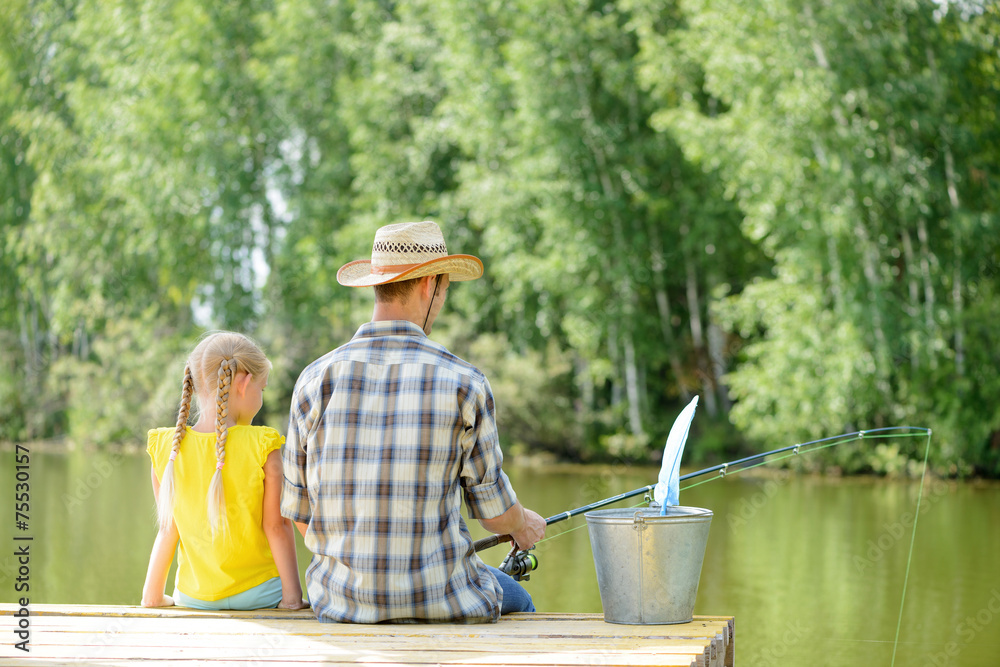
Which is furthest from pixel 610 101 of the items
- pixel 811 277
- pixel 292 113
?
pixel 292 113

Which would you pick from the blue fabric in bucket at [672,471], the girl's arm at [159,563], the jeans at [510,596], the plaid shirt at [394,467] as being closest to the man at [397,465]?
the plaid shirt at [394,467]

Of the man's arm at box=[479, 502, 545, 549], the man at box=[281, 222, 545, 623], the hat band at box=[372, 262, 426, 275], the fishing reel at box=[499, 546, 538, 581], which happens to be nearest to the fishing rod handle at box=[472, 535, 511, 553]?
the fishing reel at box=[499, 546, 538, 581]

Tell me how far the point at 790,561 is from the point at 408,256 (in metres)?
5.40

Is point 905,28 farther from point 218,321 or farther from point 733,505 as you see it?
point 218,321

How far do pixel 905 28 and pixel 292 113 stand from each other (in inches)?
427

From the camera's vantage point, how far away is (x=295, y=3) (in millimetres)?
19375

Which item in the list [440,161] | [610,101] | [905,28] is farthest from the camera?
[440,161]

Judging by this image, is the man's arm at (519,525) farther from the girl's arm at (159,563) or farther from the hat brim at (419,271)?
the girl's arm at (159,563)

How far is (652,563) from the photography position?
Answer: 2734mm

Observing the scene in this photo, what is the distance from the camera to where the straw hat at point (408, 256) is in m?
2.61

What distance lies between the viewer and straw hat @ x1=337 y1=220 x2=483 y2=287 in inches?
103

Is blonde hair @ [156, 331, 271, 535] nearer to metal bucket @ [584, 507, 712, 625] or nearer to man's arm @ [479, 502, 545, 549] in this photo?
man's arm @ [479, 502, 545, 549]

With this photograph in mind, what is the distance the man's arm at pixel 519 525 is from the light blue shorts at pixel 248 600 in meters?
0.73

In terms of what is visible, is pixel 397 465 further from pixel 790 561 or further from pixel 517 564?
pixel 790 561
